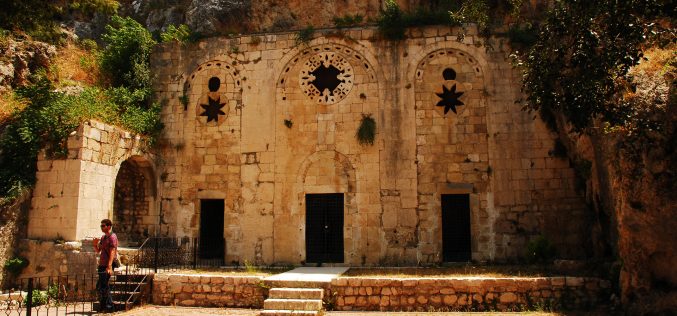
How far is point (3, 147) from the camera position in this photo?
13141mm

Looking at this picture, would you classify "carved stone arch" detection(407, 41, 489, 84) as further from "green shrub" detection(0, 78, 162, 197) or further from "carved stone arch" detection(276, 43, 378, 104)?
"green shrub" detection(0, 78, 162, 197)

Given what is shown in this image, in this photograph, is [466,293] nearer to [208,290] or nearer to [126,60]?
[208,290]

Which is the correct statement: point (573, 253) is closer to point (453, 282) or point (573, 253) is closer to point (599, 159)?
point (599, 159)

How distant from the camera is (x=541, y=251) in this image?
44.3 feet

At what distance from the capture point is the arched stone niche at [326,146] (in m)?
14.9

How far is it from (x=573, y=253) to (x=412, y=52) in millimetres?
7427

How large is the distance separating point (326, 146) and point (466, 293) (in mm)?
6660

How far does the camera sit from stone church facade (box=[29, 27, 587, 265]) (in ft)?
47.6

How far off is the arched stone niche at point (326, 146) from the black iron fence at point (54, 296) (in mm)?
5167

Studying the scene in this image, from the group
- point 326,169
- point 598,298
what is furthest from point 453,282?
point 326,169

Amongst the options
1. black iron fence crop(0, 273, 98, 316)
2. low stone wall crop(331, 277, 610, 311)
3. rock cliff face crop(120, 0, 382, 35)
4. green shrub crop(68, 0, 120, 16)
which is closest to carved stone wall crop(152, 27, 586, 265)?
rock cliff face crop(120, 0, 382, 35)

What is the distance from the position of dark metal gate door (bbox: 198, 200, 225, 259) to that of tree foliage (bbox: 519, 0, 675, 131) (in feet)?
35.2

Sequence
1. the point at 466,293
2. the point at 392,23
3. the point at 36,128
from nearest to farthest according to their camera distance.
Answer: the point at 466,293, the point at 36,128, the point at 392,23

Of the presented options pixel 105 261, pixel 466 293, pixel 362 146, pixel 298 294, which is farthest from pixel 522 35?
pixel 105 261
